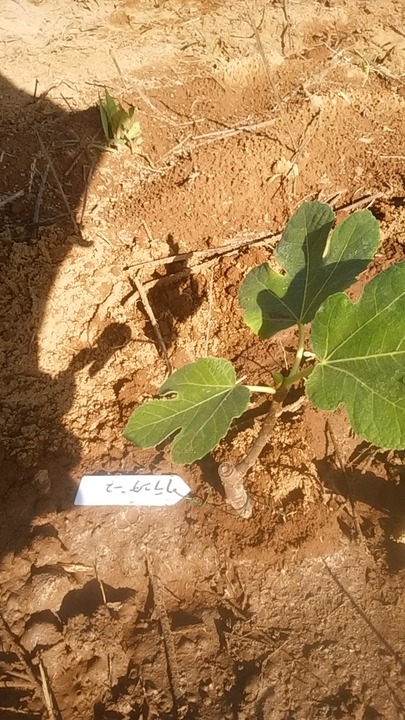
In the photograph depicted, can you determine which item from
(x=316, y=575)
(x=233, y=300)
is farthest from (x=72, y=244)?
(x=316, y=575)

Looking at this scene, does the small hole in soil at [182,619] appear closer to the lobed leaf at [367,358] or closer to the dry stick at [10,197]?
the lobed leaf at [367,358]

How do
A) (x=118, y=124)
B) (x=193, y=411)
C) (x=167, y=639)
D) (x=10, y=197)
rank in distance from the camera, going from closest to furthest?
(x=193, y=411), (x=167, y=639), (x=10, y=197), (x=118, y=124)

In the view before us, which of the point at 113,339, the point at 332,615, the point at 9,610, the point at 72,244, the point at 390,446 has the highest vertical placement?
the point at 390,446

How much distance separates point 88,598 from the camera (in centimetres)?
174

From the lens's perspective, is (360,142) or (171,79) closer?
(360,142)

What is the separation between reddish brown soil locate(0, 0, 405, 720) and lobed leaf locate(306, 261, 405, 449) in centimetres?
67

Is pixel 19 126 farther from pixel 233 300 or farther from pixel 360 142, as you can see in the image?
pixel 360 142

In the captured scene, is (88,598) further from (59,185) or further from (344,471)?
(59,185)

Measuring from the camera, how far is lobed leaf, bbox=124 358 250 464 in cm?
131

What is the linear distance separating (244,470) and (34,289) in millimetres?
1129

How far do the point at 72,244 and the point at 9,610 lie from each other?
1.39 meters

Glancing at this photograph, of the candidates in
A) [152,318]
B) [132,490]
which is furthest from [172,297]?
[132,490]

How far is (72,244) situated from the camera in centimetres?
240

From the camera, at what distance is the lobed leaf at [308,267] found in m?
1.41
